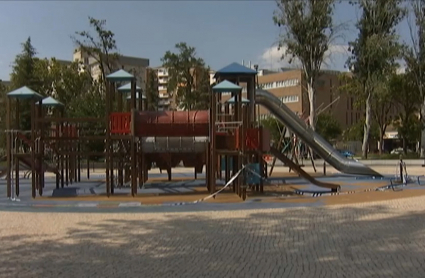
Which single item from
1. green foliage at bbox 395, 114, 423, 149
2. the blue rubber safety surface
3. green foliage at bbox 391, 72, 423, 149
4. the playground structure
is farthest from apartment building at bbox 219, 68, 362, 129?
the blue rubber safety surface

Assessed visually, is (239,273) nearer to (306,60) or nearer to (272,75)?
(306,60)

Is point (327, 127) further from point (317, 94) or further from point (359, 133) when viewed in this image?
point (317, 94)

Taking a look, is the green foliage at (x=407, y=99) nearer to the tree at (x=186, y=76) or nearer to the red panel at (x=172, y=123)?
the tree at (x=186, y=76)

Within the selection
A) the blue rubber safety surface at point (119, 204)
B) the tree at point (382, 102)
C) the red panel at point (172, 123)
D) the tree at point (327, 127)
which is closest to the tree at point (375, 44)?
the tree at point (382, 102)

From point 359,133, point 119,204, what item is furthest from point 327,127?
point 119,204

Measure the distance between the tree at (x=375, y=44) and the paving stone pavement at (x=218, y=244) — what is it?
3641cm

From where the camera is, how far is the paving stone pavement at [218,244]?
24.6 feet

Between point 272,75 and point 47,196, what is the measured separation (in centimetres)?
8077

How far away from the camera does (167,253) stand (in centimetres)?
857

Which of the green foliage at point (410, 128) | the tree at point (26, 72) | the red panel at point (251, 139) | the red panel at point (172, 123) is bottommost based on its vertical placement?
the red panel at point (251, 139)

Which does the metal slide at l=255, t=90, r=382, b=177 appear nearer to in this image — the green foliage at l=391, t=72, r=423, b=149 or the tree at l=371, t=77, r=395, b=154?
the tree at l=371, t=77, r=395, b=154

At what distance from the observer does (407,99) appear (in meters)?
57.7

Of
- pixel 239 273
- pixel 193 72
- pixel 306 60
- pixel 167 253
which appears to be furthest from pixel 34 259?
pixel 193 72

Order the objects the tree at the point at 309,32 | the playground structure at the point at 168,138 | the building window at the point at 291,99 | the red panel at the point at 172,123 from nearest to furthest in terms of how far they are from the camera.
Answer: the playground structure at the point at 168,138
the red panel at the point at 172,123
the tree at the point at 309,32
the building window at the point at 291,99
